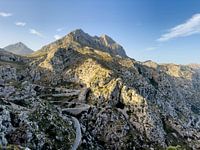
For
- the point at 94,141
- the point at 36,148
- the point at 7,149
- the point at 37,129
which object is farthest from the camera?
the point at 94,141

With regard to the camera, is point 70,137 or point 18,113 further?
point 70,137

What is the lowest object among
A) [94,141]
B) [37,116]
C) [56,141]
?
[94,141]

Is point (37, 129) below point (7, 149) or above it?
below

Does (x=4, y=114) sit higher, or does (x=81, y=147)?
(x=4, y=114)

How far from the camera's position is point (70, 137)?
155625 mm

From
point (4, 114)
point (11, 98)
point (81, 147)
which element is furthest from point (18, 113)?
point (11, 98)

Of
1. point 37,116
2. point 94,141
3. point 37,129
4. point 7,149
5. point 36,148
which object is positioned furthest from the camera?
point 94,141

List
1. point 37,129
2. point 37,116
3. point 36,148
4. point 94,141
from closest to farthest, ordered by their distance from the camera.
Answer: point 36,148, point 37,129, point 37,116, point 94,141

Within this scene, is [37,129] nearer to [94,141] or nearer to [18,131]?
[18,131]

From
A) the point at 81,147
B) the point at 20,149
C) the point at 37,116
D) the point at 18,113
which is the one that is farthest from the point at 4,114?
the point at 20,149

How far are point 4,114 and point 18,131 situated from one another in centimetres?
1085

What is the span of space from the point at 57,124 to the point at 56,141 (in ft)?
52.6

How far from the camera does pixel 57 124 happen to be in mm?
156875

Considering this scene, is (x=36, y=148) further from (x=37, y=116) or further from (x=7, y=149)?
(x=7, y=149)
